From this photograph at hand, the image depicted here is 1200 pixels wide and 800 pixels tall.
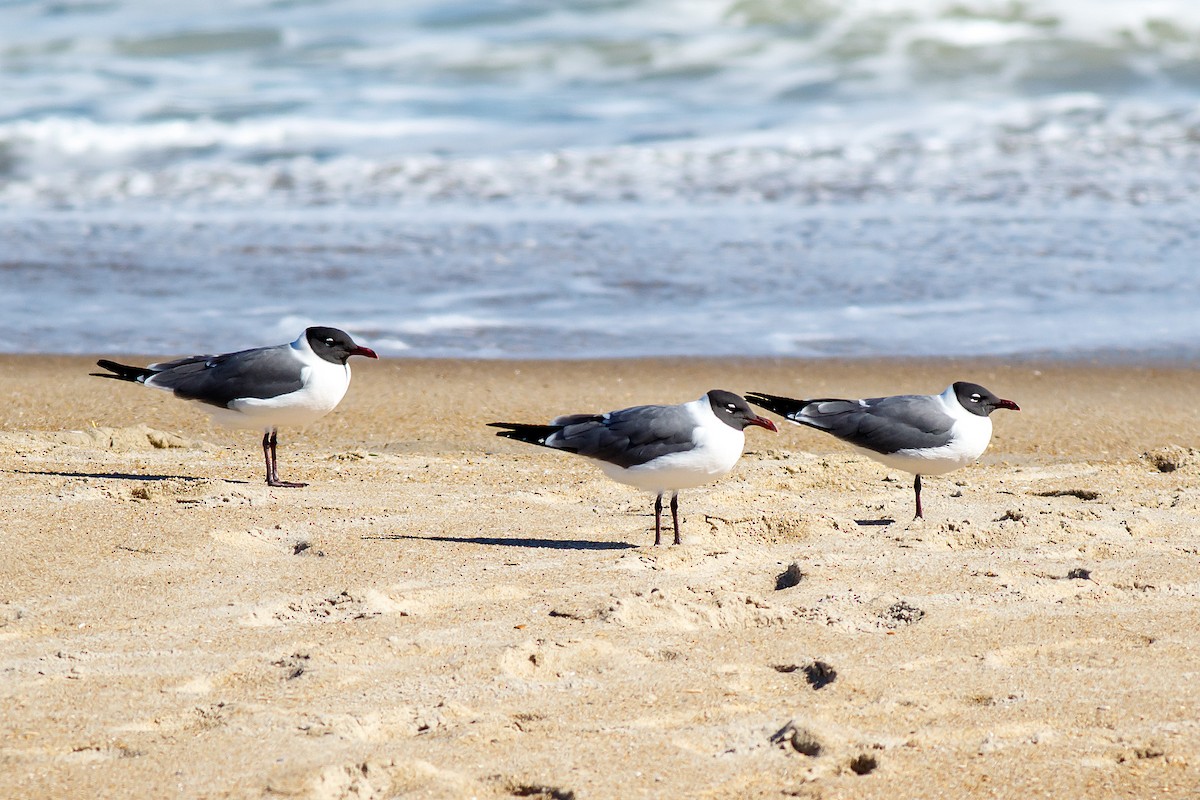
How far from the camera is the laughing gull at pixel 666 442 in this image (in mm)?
5191

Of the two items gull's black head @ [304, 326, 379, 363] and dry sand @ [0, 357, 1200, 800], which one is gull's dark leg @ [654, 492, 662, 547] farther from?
gull's black head @ [304, 326, 379, 363]

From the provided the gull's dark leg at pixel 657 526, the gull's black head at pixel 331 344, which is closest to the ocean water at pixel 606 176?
the gull's black head at pixel 331 344

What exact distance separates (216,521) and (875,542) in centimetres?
239

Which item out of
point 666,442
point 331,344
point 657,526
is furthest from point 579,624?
point 331,344

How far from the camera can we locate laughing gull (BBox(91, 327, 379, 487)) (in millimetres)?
6191

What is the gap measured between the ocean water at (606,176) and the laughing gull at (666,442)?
3437 millimetres

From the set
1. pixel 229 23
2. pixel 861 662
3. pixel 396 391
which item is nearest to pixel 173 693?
pixel 861 662

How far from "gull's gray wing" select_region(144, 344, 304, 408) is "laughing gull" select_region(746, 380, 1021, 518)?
199cm

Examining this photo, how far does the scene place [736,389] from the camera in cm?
780

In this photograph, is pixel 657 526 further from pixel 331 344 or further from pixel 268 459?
pixel 331 344

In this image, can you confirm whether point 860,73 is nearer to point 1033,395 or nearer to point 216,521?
point 1033,395

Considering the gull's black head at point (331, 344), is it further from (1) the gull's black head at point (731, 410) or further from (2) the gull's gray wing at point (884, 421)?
(2) the gull's gray wing at point (884, 421)

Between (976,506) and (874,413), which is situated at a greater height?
(874,413)

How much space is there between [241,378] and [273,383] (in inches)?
5.8
